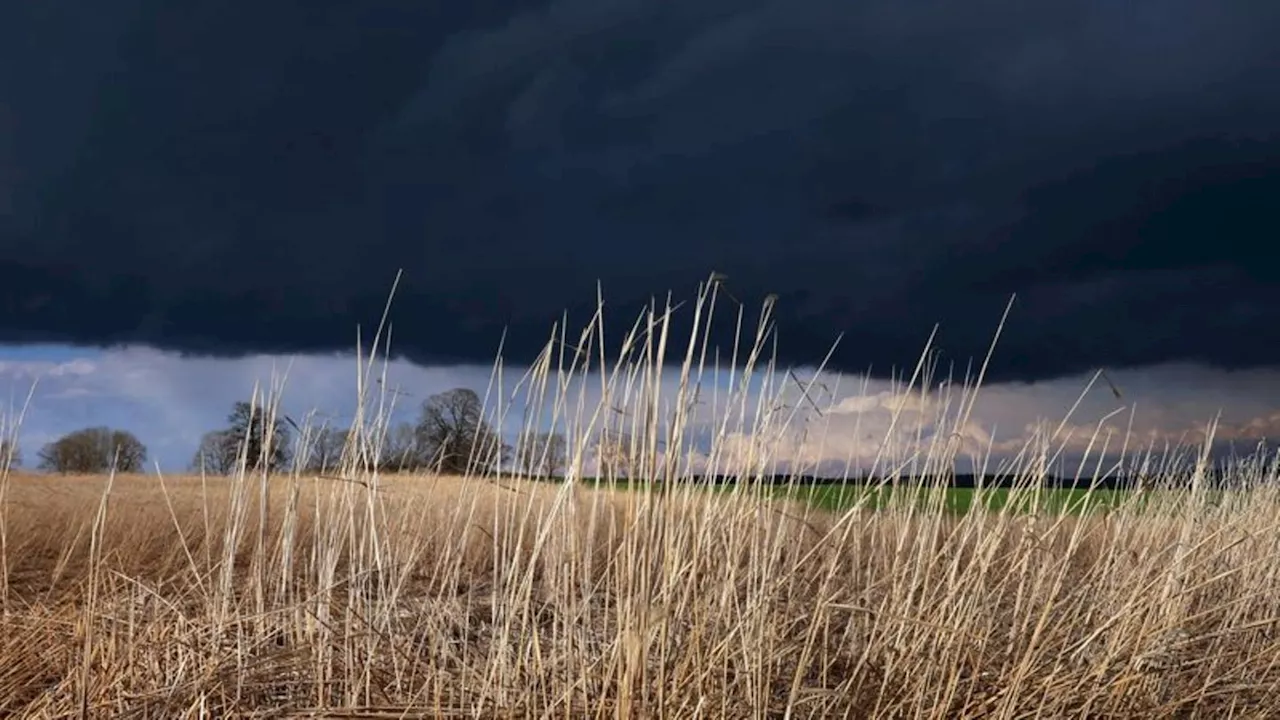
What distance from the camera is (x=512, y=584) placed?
8.34 feet

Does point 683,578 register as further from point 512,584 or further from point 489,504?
point 489,504

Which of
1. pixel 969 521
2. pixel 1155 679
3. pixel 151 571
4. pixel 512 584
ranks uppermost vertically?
pixel 969 521

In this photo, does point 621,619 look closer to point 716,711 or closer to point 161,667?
point 716,711

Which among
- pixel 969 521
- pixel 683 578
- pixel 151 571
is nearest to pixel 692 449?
pixel 683 578

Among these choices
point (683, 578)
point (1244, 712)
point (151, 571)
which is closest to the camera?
point (683, 578)

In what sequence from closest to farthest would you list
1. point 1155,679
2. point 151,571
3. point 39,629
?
point 1155,679
point 39,629
point 151,571

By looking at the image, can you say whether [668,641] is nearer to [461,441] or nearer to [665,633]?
[665,633]

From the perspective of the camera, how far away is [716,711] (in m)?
2.30

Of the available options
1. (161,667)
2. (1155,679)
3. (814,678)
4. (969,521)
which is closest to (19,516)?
(161,667)

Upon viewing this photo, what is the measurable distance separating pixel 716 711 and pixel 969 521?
134cm

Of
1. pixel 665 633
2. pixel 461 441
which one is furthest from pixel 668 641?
pixel 461 441

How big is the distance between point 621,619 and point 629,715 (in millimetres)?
192

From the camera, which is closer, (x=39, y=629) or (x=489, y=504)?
(x=39, y=629)

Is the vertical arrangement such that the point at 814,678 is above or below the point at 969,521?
below
